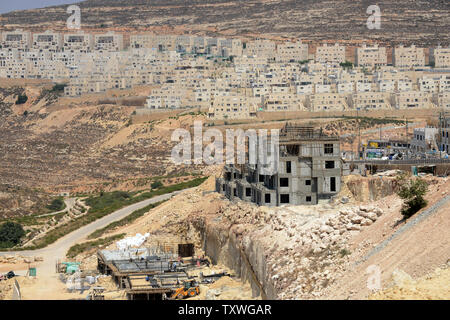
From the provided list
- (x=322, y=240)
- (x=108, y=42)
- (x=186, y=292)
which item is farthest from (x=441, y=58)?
(x=322, y=240)


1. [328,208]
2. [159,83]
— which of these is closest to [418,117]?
[159,83]

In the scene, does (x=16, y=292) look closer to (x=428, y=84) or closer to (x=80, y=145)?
(x=80, y=145)

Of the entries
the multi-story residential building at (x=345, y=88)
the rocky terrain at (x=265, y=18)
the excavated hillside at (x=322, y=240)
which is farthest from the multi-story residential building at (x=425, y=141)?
the rocky terrain at (x=265, y=18)

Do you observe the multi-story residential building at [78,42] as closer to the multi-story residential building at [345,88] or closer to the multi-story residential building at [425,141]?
the multi-story residential building at [345,88]

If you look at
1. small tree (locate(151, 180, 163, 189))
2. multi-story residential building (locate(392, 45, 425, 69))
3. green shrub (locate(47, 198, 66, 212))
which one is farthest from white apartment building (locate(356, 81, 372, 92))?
green shrub (locate(47, 198, 66, 212))

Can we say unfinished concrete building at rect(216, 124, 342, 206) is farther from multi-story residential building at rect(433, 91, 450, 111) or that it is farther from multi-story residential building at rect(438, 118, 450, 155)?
multi-story residential building at rect(433, 91, 450, 111)

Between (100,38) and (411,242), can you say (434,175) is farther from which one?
(100,38)

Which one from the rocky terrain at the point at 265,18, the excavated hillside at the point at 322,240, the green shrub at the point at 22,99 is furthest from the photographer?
the rocky terrain at the point at 265,18
